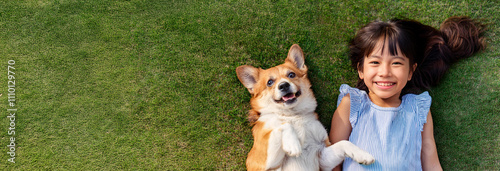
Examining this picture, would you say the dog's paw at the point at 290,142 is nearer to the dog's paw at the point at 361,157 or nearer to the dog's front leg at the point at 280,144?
the dog's front leg at the point at 280,144

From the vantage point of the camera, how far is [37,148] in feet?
13.5

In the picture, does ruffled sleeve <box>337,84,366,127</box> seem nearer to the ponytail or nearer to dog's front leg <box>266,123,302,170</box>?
the ponytail

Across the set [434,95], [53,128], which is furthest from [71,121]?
[434,95]

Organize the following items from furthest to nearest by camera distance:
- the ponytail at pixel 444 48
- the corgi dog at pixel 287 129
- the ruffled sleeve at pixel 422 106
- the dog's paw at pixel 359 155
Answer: the ponytail at pixel 444 48 → the ruffled sleeve at pixel 422 106 → the dog's paw at pixel 359 155 → the corgi dog at pixel 287 129

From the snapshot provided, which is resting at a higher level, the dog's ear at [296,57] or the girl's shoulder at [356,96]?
the dog's ear at [296,57]

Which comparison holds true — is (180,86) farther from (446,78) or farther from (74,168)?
(446,78)

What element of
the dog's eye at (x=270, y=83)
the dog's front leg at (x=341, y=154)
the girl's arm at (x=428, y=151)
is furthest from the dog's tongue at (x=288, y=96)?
the girl's arm at (x=428, y=151)

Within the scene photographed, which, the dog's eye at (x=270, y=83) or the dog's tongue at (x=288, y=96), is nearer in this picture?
the dog's tongue at (x=288, y=96)

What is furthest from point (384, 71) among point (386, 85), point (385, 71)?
point (386, 85)

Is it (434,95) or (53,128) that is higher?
(434,95)

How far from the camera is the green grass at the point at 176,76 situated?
407 centimetres

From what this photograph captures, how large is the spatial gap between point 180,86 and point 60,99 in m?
1.75

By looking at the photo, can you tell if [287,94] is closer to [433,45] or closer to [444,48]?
[433,45]

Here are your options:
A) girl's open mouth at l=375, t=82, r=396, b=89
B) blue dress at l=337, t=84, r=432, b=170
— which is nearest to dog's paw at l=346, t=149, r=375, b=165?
blue dress at l=337, t=84, r=432, b=170
